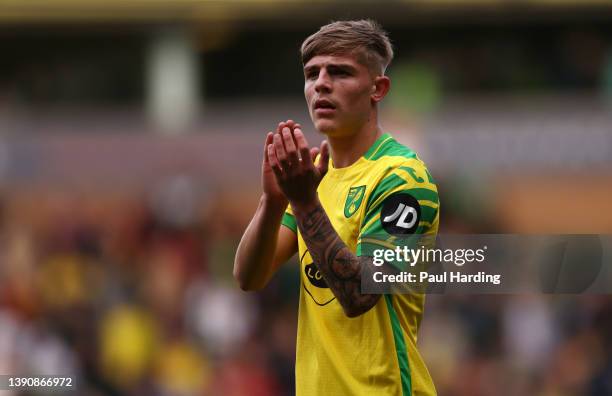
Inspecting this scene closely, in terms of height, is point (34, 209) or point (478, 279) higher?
point (34, 209)

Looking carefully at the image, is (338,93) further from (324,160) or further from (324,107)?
Answer: (324,160)

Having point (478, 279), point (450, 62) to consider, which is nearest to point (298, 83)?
point (450, 62)

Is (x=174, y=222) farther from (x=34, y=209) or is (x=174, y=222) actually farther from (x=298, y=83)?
(x=298, y=83)

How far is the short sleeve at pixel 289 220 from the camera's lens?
4.93 metres

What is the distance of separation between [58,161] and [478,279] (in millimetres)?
12107

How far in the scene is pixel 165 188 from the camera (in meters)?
14.8

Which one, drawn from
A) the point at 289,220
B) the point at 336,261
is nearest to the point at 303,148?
the point at 336,261

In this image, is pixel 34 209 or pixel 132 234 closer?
pixel 132 234

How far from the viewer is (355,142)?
15.5ft

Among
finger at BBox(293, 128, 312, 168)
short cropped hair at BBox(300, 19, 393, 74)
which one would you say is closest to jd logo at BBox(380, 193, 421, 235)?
finger at BBox(293, 128, 312, 168)

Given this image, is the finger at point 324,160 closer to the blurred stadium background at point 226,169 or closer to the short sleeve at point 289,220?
the short sleeve at point 289,220

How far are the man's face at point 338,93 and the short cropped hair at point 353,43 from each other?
0.03 m

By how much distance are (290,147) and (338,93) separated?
48cm

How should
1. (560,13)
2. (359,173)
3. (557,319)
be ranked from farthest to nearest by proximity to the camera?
1. (560,13)
2. (557,319)
3. (359,173)
